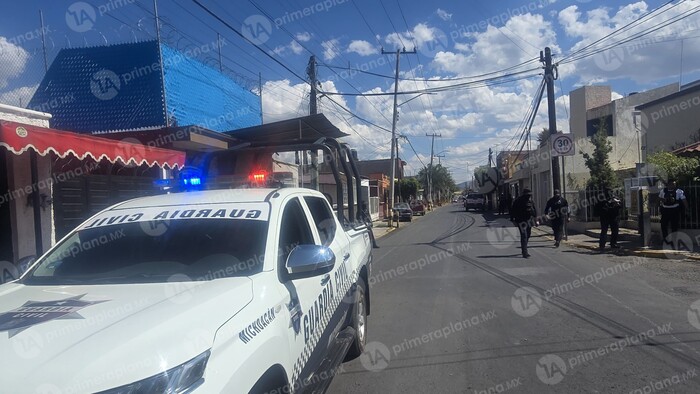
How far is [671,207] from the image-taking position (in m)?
13.1

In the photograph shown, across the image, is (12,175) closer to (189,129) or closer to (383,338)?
(189,129)

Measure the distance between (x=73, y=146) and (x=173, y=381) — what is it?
544 centimetres

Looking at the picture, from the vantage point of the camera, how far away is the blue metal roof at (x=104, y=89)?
13898 mm

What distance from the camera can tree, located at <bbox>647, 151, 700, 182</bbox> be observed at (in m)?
14.5

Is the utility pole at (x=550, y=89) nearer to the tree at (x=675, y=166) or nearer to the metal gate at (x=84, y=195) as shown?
the tree at (x=675, y=166)

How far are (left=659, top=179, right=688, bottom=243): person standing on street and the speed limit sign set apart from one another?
14.9ft

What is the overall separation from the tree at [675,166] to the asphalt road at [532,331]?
14.4ft

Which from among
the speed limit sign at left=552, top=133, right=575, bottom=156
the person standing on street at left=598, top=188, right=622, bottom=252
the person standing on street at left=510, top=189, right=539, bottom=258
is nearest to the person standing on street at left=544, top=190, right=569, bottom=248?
the person standing on street at left=598, top=188, right=622, bottom=252

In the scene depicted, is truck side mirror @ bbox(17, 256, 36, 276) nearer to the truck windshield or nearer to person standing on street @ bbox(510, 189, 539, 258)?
the truck windshield

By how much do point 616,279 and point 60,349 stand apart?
32.1ft

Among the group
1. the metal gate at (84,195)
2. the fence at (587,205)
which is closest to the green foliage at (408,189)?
the fence at (587,205)

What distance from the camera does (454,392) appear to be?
4.62 m

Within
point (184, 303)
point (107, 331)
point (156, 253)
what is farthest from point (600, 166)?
point (107, 331)

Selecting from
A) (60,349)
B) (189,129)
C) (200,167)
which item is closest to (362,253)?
(200,167)
